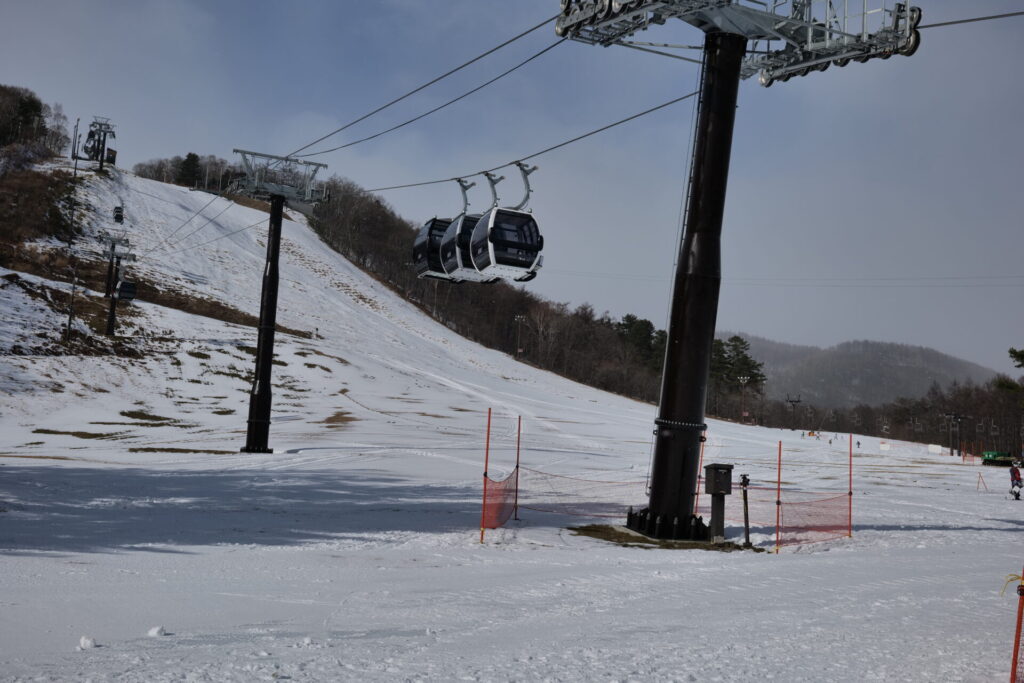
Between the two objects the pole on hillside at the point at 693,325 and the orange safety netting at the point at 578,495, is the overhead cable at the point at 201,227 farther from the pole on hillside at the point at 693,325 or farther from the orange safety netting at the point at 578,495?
the pole on hillside at the point at 693,325

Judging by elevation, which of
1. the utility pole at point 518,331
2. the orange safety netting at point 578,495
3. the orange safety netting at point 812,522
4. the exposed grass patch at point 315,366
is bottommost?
the orange safety netting at point 578,495

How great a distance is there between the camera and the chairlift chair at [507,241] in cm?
1798

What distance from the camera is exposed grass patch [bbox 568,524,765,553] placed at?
13.0 meters

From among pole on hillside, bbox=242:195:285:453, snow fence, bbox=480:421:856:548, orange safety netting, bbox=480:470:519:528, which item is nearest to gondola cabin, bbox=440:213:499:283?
snow fence, bbox=480:421:856:548

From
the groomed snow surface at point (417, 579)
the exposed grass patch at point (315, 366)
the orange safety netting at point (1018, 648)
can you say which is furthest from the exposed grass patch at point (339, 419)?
the orange safety netting at point (1018, 648)

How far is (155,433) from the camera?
3222cm

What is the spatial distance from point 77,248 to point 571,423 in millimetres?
51377

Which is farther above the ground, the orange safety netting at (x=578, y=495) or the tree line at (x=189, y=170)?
the tree line at (x=189, y=170)

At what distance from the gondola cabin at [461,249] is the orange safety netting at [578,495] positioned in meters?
5.64

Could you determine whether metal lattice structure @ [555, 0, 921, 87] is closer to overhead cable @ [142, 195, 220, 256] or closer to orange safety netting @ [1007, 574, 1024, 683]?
orange safety netting @ [1007, 574, 1024, 683]

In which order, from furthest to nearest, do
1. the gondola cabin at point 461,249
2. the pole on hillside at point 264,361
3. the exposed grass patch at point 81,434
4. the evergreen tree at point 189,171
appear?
Result: the evergreen tree at point 189,171
the exposed grass patch at point 81,434
the pole on hillside at point 264,361
the gondola cabin at point 461,249

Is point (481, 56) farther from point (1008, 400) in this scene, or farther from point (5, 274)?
point (1008, 400)

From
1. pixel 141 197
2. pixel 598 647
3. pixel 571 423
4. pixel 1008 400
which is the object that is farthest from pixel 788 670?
pixel 1008 400

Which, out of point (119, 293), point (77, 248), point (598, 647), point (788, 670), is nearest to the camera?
point (788, 670)
